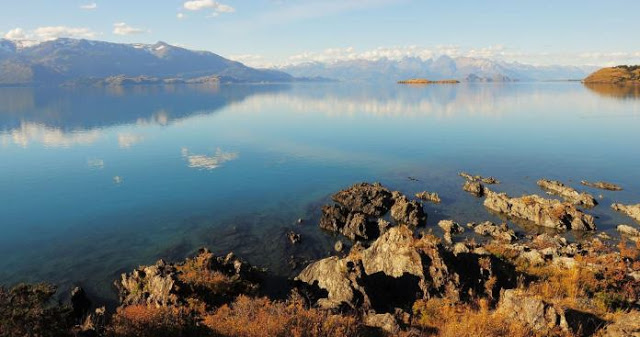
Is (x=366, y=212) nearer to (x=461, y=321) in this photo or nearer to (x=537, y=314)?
(x=461, y=321)

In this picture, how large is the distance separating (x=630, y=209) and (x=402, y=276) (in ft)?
158

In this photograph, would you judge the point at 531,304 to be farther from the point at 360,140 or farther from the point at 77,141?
the point at 77,141

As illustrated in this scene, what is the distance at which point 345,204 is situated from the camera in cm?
6700

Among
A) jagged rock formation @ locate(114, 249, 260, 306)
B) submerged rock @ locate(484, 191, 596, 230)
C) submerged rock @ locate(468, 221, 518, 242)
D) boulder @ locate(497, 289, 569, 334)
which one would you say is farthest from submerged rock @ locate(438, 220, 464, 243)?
boulder @ locate(497, 289, 569, 334)

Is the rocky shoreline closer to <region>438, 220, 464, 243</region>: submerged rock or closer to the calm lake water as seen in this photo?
<region>438, 220, 464, 243</region>: submerged rock

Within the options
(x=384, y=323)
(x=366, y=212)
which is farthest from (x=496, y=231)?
(x=384, y=323)

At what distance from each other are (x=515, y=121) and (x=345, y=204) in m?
134

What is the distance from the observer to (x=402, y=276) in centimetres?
3666

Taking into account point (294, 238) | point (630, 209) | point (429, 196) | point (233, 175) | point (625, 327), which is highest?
point (625, 327)

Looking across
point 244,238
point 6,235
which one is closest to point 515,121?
point 244,238

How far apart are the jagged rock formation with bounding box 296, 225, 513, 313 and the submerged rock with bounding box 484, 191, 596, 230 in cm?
2508

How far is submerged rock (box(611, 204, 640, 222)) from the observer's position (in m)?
59.5

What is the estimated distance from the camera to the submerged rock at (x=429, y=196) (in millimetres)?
68450

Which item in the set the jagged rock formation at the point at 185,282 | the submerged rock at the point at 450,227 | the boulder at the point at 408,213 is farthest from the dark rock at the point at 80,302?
the submerged rock at the point at 450,227
